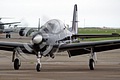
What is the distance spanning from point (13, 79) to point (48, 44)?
4542 millimetres

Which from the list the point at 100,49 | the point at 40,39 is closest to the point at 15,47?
the point at 40,39

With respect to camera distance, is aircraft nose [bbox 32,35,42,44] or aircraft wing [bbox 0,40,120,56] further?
aircraft wing [bbox 0,40,120,56]

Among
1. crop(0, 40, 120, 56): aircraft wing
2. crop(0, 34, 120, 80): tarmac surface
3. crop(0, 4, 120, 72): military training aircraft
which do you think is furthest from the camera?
crop(0, 40, 120, 56): aircraft wing

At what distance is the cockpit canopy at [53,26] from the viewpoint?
67.9 feet

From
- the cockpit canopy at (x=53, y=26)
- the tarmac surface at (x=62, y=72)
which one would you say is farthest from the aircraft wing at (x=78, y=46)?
the tarmac surface at (x=62, y=72)

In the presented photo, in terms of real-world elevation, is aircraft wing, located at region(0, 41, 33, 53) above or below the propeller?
below

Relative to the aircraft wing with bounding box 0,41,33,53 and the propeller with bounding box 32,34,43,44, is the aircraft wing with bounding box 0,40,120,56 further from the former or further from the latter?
the propeller with bounding box 32,34,43,44

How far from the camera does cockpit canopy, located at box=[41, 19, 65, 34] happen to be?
20688 mm

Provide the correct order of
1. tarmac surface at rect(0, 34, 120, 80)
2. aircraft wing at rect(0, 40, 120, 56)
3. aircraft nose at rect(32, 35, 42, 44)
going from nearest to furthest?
tarmac surface at rect(0, 34, 120, 80) → aircraft nose at rect(32, 35, 42, 44) → aircraft wing at rect(0, 40, 120, 56)

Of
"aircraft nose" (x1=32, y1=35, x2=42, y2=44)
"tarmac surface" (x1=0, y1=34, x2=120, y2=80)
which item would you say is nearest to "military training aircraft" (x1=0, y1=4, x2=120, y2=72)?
"aircraft nose" (x1=32, y1=35, x2=42, y2=44)

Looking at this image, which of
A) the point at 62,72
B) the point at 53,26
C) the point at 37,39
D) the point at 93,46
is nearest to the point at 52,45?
the point at 53,26

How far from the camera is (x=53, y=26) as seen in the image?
2111cm

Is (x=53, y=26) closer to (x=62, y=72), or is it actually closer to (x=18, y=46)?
(x=18, y=46)

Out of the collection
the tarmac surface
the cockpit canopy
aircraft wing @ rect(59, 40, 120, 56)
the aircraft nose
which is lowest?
the tarmac surface
